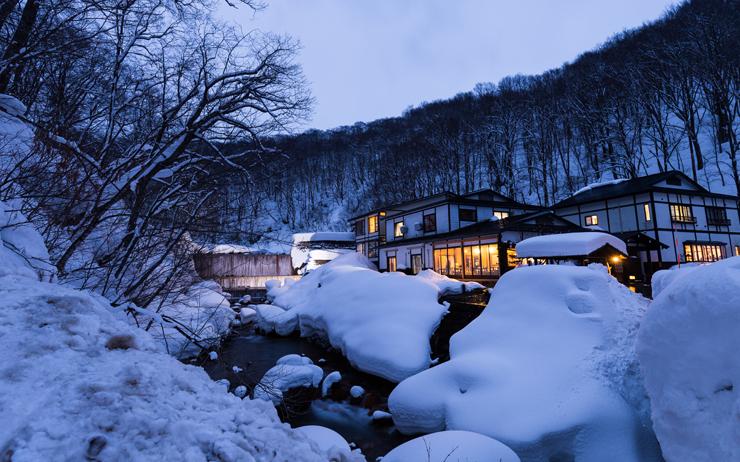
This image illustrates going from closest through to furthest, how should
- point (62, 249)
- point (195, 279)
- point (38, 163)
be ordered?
point (38, 163) → point (62, 249) → point (195, 279)

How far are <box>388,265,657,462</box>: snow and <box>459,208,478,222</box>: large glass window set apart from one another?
1837 cm

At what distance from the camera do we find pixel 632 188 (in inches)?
1008

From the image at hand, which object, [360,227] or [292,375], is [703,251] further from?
[292,375]

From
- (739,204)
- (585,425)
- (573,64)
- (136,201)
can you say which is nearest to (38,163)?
(136,201)

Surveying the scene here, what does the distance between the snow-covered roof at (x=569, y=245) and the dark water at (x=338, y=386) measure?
8.47 m

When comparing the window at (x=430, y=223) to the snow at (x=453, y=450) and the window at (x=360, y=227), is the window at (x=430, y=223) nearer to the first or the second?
the window at (x=360, y=227)

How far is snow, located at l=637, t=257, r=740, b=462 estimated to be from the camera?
3.94 metres

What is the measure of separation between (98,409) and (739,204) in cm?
3896

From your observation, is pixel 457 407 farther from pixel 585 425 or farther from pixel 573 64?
pixel 573 64

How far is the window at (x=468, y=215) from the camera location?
89.6ft

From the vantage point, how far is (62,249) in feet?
13.6

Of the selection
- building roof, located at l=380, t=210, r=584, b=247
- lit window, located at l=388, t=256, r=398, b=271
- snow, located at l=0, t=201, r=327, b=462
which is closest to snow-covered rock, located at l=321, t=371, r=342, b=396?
snow, located at l=0, t=201, r=327, b=462

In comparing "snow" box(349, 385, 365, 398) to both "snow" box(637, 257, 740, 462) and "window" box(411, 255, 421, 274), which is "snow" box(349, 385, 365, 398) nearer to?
"snow" box(637, 257, 740, 462)

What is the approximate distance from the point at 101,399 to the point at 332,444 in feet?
10.8
